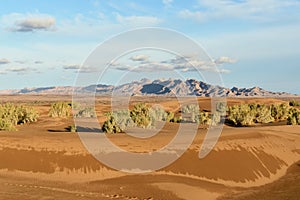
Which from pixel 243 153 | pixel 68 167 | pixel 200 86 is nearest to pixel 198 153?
pixel 243 153

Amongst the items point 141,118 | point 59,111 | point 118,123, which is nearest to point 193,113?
point 141,118

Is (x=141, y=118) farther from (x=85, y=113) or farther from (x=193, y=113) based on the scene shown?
(x=85, y=113)

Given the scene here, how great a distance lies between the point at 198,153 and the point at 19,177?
897 centimetres

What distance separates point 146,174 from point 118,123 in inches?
472

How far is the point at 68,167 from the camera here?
18.7 m

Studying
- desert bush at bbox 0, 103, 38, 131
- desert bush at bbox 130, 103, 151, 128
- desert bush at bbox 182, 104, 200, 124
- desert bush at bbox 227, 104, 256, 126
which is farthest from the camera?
desert bush at bbox 182, 104, 200, 124

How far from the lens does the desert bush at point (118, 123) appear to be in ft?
94.4

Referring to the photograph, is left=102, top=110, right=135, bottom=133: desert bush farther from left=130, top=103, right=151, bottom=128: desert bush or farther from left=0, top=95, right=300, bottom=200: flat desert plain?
left=0, top=95, right=300, bottom=200: flat desert plain

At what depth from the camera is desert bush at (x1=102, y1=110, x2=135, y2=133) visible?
2878 centimetres

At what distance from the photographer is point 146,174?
1806 centimetres

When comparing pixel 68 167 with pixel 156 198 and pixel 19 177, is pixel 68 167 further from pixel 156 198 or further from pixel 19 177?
pixel 156 198

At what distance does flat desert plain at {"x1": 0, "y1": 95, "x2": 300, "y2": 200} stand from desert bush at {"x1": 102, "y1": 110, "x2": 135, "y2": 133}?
5495 millimetres

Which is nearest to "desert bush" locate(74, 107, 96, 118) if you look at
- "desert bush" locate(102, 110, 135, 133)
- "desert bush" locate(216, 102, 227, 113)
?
"desert bush" locate(102, 110, 135, 133)

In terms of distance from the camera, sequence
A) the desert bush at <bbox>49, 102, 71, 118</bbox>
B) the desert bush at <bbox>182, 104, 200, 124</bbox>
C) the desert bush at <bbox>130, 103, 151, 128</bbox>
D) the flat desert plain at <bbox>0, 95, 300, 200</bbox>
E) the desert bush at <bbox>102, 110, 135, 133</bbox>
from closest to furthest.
Answer: 1. the flat desert plain at <bbox>0, 95, 300, 200</bbox>
2. the desert bush at <bbox>102, 110, 135, 133</bbox>
3. the desert bush at <bbox>130, 103, 151, 128</bbox>
4. the desert bush at <bbox>182, 104, 200, 124</bbox>
5. the desert bush at <bbox>49, 102, 71, 118</bbox>
